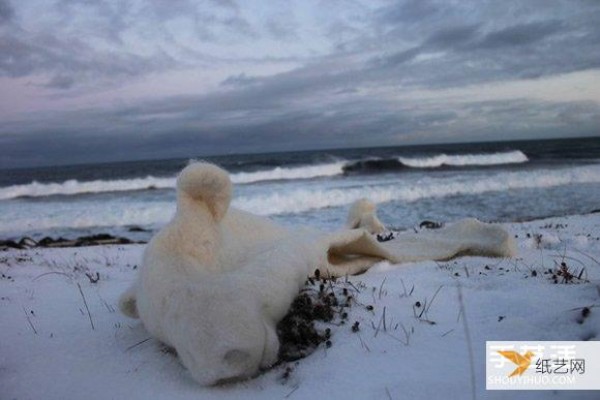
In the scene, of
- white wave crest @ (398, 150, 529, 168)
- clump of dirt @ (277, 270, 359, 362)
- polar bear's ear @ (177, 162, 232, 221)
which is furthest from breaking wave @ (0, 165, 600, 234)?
polar bear's ear @ (177, 162, 232, 221)

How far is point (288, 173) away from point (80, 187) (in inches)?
511

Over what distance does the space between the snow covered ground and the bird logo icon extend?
12 centimetres

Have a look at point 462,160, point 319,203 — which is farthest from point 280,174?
point 319,203

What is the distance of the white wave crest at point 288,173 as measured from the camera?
3128 centimetres

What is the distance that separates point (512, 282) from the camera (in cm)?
345

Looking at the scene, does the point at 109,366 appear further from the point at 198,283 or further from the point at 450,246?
the point at 450,246

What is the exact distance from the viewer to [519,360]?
7.03 ft

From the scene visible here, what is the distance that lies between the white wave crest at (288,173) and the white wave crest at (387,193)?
11033 millimetres

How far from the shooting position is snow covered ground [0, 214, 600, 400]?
2.22 meters

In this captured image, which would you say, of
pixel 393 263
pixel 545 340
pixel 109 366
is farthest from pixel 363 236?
pixel 109 366

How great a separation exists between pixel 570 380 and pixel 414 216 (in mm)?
11731

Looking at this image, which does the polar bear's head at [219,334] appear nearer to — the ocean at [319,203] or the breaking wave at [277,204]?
the ocean at [319,203]

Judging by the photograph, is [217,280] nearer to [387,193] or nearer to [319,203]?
[319,203]

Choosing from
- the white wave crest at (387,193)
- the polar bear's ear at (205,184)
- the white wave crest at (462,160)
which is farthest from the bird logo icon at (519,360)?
the white wave crest at (462,160)
